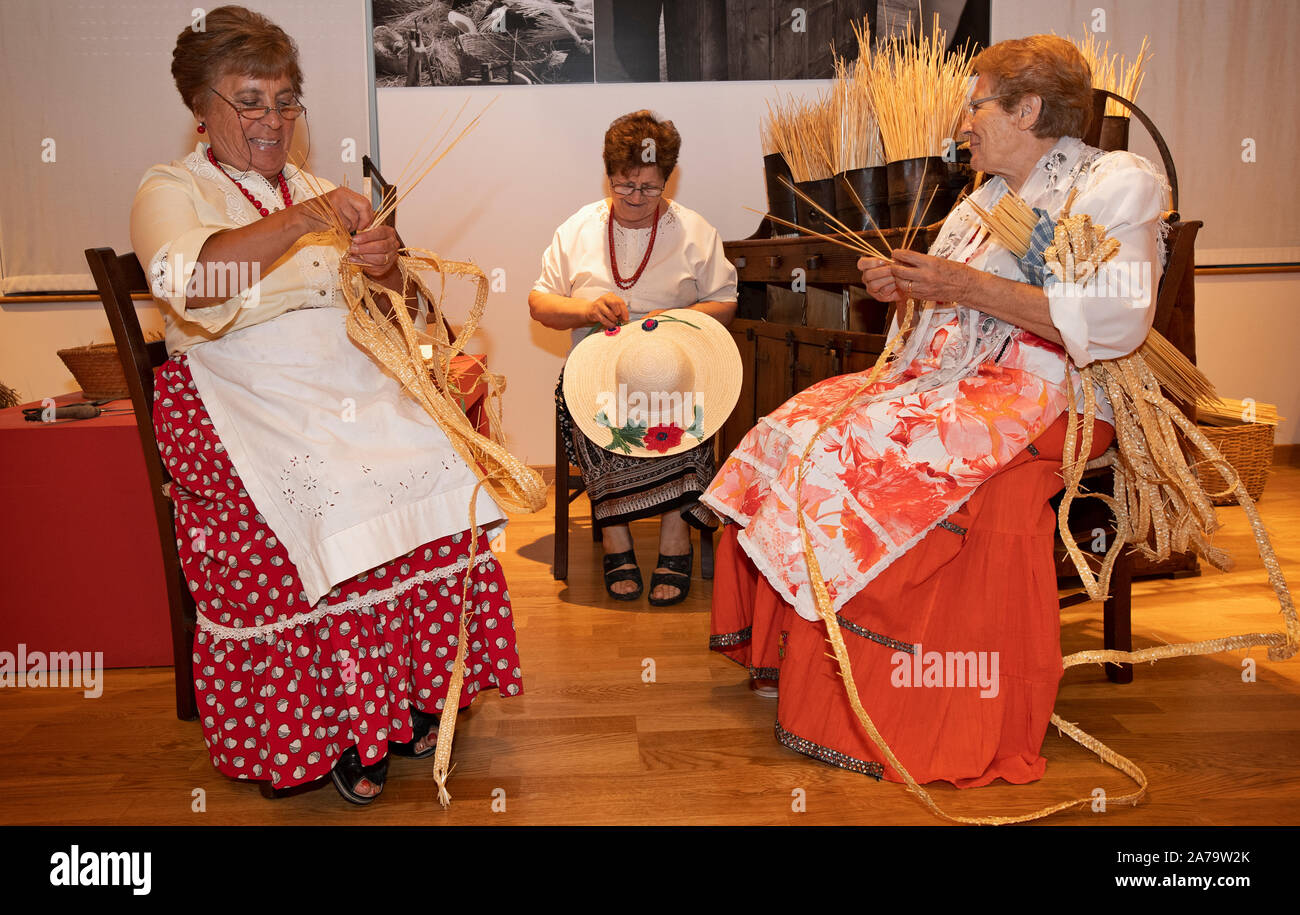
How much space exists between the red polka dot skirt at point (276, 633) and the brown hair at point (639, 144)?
155 centimetres

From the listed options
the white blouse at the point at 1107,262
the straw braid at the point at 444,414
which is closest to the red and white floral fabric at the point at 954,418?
the white blouse at the point at 1107,262

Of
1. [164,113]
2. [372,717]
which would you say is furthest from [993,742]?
[164,113]

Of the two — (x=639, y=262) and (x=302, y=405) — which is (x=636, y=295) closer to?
(x=639, y=262)

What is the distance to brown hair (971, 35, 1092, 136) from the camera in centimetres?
203

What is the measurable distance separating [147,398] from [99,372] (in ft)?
3.07

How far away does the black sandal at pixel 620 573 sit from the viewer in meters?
3.07

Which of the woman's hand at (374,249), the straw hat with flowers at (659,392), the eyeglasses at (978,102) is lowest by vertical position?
the straw hat with flowers at (659,392)

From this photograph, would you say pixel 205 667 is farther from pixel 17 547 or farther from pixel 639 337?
pixel 639 337

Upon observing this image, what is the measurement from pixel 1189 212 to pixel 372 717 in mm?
4317

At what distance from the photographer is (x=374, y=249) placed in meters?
1.89

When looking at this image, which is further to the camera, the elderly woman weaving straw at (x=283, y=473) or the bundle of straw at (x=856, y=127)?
the bundle of straw at (x=856, y=127)

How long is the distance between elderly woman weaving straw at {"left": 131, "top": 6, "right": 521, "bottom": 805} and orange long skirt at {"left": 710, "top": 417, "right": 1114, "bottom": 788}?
0.77 meters

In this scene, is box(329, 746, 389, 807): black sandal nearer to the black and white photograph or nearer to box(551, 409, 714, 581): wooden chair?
box(551, 409, 714, 581): wooden chair

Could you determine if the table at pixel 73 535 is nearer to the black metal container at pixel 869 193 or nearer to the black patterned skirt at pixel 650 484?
the black patterned skirt at pixel 650 484
